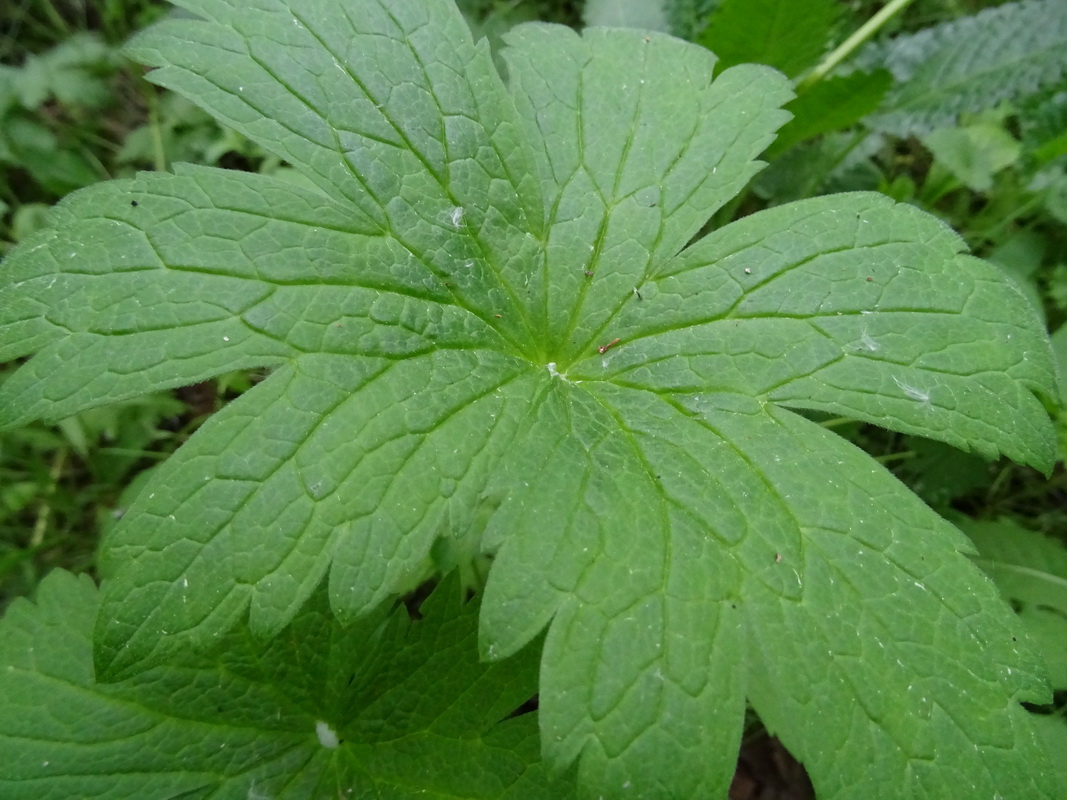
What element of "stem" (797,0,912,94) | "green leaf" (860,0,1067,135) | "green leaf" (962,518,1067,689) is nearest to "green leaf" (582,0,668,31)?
"stem" (797,0,912,94)

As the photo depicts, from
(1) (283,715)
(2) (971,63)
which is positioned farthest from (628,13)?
(1) (283,715)

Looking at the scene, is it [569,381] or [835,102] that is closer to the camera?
[569,381]

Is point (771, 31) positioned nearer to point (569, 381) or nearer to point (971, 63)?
point (971, 63)

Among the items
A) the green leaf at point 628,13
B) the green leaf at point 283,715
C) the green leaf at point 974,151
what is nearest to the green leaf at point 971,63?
the green leaf at point 974,151

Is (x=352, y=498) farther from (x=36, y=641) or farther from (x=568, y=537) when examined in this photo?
(x=36, y=641)

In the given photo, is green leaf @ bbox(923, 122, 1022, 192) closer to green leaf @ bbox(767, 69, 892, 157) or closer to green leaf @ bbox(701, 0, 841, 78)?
green leaf @ bbox(767, 69, 892, 157)
